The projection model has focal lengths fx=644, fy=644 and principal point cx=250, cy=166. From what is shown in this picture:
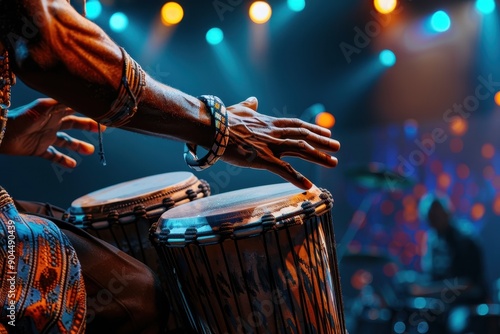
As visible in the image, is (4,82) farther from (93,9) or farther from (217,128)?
(93,9)

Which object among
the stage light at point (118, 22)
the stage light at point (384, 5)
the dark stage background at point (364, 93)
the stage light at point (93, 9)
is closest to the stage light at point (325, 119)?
the dark stage background at point (364, 93)

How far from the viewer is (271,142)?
1598 millimetres

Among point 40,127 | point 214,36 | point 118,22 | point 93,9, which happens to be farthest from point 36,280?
point 214,36

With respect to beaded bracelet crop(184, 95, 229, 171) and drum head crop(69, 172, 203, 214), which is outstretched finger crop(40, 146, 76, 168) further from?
beaded bracelet crop(184, 95, 229, 171)

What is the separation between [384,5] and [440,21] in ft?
3.34

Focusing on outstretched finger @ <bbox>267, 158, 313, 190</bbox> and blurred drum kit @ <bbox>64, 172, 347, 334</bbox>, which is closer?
outstretched finger @ <bbox>267, 158, 313, 190</bbox>

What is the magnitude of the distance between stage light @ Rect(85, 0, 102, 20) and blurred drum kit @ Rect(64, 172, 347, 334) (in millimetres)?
3698

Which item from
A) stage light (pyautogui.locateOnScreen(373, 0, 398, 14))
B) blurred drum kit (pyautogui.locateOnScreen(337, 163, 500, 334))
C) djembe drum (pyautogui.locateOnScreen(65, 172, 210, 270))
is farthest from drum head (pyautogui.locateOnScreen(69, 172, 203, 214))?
stage light (pyautogui.locateOnScreen(373, 0, 398, 14))

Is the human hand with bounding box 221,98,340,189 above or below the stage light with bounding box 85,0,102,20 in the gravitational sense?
below

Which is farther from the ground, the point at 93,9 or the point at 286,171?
the point at 93,9

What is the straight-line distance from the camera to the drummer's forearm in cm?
127

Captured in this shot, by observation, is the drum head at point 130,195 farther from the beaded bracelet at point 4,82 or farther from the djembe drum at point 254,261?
the beaded bracelet at point 4,82

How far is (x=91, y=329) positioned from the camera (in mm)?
1623

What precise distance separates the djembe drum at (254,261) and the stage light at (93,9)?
12.3 ft
